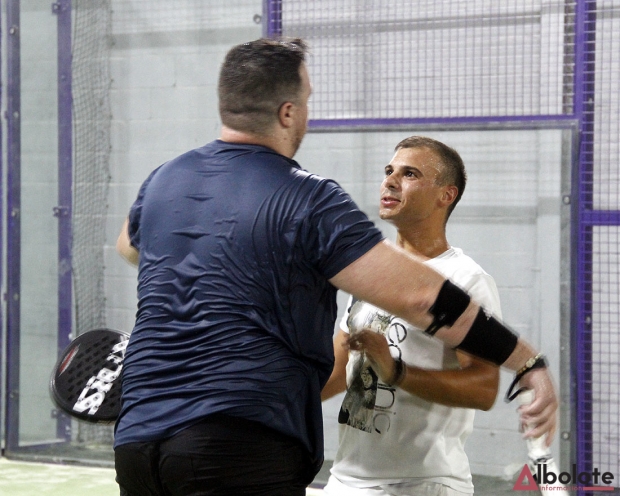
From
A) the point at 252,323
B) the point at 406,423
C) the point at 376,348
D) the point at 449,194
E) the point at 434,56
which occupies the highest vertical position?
the point at 434,56

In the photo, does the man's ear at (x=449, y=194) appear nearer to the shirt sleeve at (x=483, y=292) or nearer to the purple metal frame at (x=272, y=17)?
the shirt sleeve at (x=483, y=292)

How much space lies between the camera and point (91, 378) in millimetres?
2111

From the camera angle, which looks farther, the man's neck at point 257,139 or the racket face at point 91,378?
the racket face at point 91,378

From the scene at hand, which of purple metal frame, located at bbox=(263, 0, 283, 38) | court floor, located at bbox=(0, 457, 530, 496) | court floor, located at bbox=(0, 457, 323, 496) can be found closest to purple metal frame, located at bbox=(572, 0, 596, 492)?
court floor, located at bbox=(0, 457, 530, 496)

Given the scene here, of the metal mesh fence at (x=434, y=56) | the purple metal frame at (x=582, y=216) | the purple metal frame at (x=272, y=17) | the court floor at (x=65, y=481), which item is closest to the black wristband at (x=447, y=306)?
the purple metal frame at (x=582, y=216)

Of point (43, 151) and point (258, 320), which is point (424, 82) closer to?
point (43, 151)

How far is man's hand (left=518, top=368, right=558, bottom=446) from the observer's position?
5.15 ft

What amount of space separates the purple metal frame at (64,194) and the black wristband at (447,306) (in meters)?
3.31

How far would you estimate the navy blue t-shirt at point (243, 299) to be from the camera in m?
1.56

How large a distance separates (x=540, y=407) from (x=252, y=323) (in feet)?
1.72

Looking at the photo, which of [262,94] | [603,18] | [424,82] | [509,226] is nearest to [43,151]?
[424,82]

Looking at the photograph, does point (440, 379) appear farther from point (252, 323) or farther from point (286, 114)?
point (286, 114)

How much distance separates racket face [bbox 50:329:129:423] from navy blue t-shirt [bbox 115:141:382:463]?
16.6 inches

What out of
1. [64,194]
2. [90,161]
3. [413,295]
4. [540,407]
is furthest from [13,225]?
[540,407]
